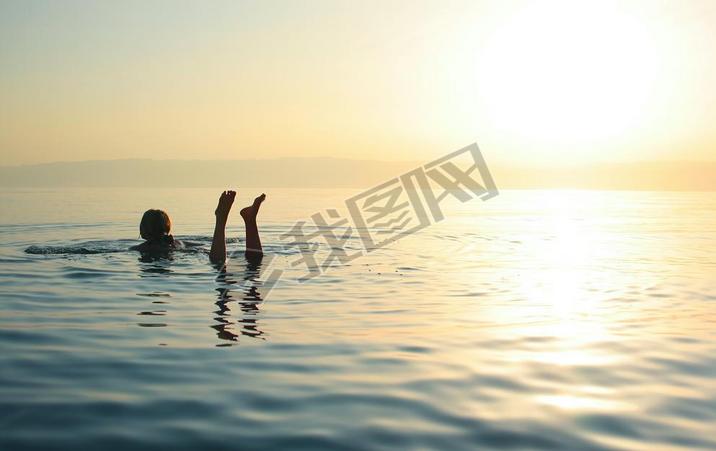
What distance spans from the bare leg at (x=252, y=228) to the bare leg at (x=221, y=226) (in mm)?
469

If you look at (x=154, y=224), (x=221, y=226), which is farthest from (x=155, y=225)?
(x=221, y=226)

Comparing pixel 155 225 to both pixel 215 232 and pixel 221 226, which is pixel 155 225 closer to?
pixel 215 232

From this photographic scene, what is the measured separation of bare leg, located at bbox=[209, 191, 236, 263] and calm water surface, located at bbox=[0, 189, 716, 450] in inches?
22.9

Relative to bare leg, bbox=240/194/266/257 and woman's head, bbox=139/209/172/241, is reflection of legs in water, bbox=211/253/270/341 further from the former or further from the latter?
woman's head, bbox=139/209/172/241

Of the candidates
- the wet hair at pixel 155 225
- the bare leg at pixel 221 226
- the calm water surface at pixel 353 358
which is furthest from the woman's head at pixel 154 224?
the bare leg at pixel 221 226

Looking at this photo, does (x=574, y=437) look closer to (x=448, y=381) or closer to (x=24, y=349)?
(x=448, y=381)

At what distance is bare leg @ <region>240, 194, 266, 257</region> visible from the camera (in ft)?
44.4

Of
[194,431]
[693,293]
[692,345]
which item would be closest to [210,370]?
[194,431]

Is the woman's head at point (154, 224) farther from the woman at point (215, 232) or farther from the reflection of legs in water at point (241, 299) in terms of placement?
the reflection of legs in water at point (241, 299)

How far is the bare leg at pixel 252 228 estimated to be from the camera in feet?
44.4

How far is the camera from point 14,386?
17.2 feet

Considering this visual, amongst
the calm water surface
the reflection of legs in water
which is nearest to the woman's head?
the calm water surface

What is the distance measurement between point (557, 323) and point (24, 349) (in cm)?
601

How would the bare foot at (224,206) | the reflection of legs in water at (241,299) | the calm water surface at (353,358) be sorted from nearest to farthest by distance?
the calm water surface at (353,358)
the reflection of legs in water at (241,299)
the bare foot at (224,206)
